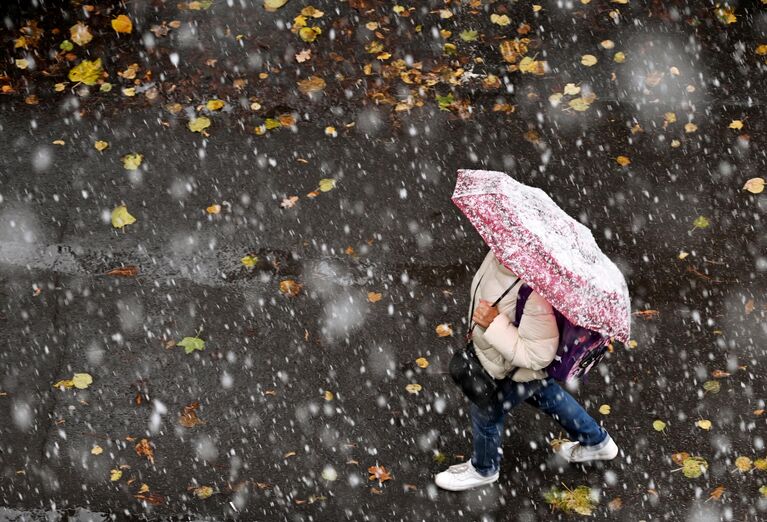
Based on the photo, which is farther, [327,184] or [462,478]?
[327,184]

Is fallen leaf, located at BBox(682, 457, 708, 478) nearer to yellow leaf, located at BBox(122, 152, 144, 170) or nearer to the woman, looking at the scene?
the woman

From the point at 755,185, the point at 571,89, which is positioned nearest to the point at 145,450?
the point at 571,89

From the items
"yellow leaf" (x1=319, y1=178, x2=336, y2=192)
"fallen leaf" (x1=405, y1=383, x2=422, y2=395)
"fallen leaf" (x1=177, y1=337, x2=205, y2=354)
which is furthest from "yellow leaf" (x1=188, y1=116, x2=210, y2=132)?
"fallen leaf" (x1=405, y1=383, x2=422, y2=395)

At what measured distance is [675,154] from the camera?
600cm

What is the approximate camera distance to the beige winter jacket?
3199 mm

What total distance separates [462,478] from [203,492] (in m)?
1.54

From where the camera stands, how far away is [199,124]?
6.15 metres

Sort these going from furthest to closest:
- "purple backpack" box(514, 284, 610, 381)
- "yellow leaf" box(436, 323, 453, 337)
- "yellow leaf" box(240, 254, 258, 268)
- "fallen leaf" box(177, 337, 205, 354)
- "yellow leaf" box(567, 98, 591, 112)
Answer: "yellow leaf" box(567, 98, 591, 112)
"yellow leaf" box(240, 254, 258, 268)
"yellow leaf" box(436, 323, 453, 337)
"fallen leaf" box(177, 337, 205, 354)
"purple backpack" box(514, 284, 610, 381)

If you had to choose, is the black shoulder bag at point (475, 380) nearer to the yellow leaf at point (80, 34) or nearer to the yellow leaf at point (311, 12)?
the yellow leaf at point (311, 12)

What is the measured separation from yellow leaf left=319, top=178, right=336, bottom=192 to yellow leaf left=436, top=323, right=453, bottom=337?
1463 mm

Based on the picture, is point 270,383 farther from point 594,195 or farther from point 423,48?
point 423,48

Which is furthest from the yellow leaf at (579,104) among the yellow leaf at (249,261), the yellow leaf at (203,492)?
the yellow leaf at (203,492)

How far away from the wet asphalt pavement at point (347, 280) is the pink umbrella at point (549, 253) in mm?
1862

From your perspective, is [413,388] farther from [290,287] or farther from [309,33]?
[309,33]
